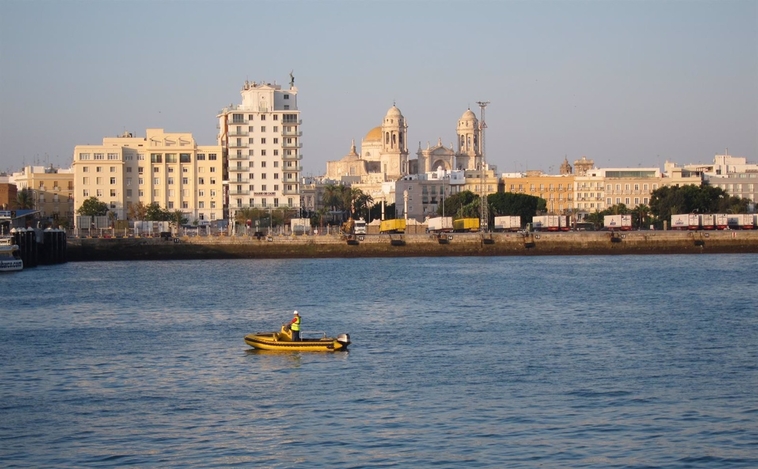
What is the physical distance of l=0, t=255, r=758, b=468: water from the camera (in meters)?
26.3

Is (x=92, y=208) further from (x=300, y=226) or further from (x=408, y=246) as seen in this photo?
(x=408, y=246)

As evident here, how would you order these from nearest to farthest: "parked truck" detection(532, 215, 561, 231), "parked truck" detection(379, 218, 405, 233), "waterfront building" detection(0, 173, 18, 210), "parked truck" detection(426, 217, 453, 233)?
"parked truck" detection(379, 218, 405, 233) < "parked truck" detection(532, 215, 561, 231) < "parked truck" detection(426, 217, 453, 233) < "waterfront building" detection(0, 173, 18, 210)

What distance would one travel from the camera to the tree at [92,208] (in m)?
123

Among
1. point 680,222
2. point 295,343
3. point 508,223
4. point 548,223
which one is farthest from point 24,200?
point 295,343

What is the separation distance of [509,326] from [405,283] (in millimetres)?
24098

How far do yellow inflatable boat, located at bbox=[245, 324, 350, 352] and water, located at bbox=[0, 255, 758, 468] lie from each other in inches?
28.0

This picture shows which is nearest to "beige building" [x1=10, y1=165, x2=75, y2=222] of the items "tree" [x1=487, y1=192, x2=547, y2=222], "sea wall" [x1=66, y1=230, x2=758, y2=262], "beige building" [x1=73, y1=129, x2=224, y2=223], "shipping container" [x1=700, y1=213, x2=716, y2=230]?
"beige building" [x1=73, y1=129, x2=224, y2=223]

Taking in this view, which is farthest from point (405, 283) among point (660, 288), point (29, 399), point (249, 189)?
point (249, 189)

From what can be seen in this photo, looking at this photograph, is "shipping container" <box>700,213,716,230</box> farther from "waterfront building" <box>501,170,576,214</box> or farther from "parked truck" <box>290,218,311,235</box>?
"waterfront building" <box>501,170,576,214</box>

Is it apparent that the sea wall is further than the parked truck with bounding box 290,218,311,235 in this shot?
No

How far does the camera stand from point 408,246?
340 ft

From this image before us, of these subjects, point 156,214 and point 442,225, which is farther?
point 442,225

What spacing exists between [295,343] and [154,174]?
9332 centimetres

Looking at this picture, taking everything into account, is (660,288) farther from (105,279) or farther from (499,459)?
(499,459)
